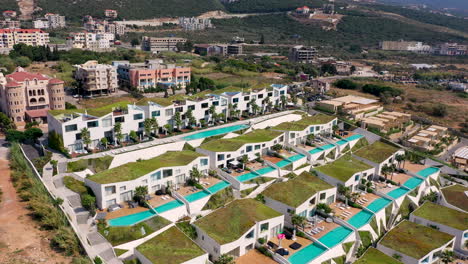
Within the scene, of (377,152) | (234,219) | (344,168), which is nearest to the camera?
(234,219)

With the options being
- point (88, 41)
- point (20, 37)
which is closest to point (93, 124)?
point (20, 37)

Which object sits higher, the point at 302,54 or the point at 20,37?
the point at 20,37

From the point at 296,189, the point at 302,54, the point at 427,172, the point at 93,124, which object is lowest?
the point at 427,172

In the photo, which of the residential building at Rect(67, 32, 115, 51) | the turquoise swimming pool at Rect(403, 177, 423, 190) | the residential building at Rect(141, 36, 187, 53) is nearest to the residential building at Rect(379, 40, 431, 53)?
the residential building at Rect(141, 36, 187, 53)

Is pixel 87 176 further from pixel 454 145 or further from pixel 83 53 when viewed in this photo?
pixel 83 53

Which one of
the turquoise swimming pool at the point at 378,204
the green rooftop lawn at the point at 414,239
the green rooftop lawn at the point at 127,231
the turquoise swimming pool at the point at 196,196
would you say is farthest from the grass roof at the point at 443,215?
the green rooftop lawn at the point at 127,231

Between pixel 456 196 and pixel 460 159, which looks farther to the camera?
pixel 460 159

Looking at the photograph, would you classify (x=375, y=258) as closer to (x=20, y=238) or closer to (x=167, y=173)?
(x=167, y=173)
